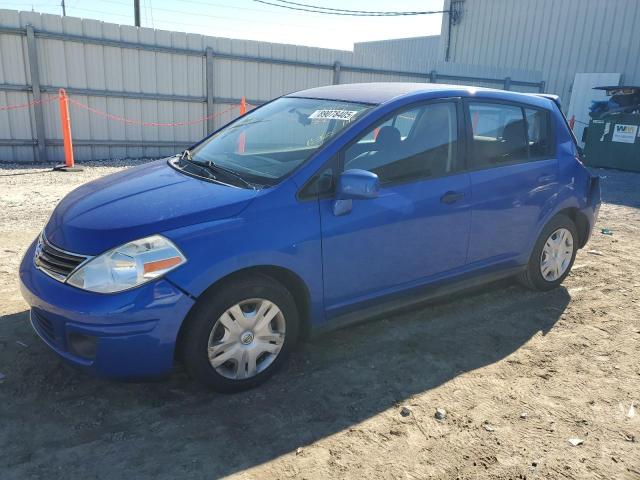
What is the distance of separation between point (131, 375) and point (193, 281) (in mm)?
576

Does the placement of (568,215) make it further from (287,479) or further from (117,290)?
(117,290)

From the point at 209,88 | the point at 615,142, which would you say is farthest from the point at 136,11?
the point at 615,142

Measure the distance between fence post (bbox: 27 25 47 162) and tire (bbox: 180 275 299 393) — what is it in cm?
876

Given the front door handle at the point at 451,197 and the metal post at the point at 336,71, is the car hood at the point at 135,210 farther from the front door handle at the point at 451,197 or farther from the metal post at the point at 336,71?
the metal post at the point at 336,71

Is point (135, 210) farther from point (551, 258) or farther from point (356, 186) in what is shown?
point (551, 258)

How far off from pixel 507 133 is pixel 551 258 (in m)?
1.23

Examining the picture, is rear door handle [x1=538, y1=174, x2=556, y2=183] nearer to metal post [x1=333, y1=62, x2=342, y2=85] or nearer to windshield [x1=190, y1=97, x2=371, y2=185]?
windshield [x1=190, y1=97, x2=371, y2=185]

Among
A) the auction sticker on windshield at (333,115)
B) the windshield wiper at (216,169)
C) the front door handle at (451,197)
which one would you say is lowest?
the front door handle at (451,197)

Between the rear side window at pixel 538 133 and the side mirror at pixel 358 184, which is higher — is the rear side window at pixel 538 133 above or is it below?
above

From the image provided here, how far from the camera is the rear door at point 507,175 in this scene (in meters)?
3.73

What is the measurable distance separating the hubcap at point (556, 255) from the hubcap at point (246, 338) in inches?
103

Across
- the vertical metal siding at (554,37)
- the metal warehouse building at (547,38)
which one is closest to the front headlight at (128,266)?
the metal warehouse building at (547,38)

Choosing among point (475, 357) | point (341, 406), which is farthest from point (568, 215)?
point (341, 406)

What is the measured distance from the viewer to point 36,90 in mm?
9570
